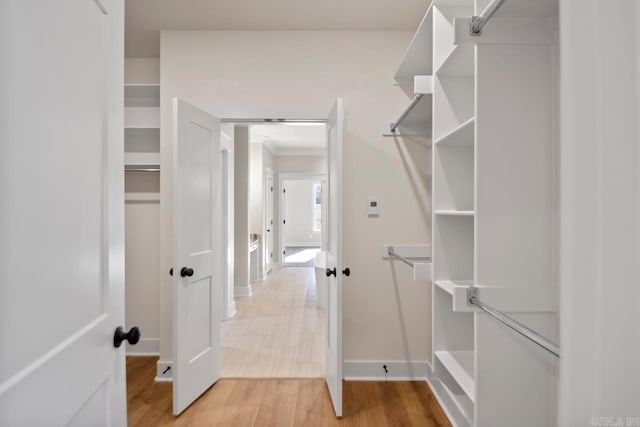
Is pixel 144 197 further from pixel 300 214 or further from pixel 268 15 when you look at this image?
pixel 300 214

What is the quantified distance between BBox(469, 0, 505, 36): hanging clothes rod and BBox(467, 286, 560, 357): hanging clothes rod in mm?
906

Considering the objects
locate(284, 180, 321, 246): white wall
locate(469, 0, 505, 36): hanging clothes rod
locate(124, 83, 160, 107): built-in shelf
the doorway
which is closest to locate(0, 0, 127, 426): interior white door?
locate(469, 0, 505, 36): hanging clothes rod

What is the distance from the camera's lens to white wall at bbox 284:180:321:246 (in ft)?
39.9

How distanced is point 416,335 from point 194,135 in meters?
2.22

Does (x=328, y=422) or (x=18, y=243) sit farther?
(x=328, y=422)

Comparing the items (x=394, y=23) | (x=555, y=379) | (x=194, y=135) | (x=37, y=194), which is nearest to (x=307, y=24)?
(x=394, y=23)

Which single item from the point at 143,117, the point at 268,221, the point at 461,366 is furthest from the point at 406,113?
the point at 268,221

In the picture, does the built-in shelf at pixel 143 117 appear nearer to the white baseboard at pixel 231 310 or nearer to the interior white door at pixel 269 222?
the white baseboard at pixel 231 310

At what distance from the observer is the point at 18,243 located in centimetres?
64

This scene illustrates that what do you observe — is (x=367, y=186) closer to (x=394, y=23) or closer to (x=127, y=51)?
(x=394, y=23)

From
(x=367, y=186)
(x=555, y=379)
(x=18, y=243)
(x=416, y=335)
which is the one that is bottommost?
(x=416, y=335)

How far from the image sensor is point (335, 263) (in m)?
2.33

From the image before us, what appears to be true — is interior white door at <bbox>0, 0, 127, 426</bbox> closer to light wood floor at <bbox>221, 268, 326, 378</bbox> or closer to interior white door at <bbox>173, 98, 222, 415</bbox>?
interior white door at <bbox>173, 98, 222, 415</bbox>

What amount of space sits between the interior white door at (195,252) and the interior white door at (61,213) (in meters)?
1.20
